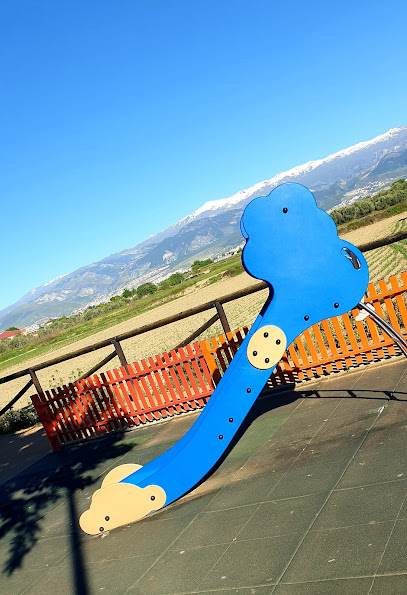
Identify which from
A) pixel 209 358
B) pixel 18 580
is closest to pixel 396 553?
pixel 18 580

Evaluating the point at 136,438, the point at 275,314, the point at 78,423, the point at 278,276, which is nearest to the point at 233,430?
the point at 275,314

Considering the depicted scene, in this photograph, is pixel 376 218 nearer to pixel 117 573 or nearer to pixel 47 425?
pixel 47 425

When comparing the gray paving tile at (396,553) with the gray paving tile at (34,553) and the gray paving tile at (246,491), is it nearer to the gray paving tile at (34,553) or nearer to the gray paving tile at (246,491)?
the gray paving tile at (246,491)

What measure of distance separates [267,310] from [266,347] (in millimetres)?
345

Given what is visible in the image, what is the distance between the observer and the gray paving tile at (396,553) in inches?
117

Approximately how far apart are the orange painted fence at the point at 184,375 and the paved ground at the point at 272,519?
1.08ft

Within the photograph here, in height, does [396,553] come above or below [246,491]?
above

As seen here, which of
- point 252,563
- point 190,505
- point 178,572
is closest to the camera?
point 252,563

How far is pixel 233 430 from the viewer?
5.05 meters

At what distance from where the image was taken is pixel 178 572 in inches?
154

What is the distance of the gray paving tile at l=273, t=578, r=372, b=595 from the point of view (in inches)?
115

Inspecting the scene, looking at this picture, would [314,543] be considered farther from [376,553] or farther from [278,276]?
[278,276]

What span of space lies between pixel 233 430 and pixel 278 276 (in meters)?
1.55

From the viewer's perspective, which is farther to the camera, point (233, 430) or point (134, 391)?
point (134, 391)
